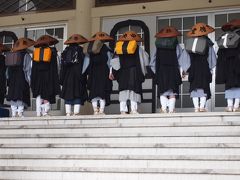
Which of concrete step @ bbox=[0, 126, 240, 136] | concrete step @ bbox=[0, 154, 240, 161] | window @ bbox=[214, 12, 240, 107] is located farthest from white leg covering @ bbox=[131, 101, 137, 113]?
window @ bbox=[214, 12, 240, 107]

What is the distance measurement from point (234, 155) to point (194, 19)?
6.02m

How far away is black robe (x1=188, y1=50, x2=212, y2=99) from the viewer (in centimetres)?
1002

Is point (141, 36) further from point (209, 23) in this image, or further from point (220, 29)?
point (220, 29)

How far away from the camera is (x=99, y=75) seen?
10820 millimetres

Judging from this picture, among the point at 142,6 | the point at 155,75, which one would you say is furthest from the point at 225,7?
the point at 155,75

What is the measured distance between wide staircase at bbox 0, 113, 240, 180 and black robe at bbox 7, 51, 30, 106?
5.16 feet

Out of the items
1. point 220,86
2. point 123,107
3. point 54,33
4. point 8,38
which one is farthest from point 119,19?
point 123,107

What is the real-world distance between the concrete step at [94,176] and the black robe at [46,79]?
3372mm

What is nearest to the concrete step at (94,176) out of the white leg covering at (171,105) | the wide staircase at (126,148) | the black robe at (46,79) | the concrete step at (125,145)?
the wide staircase at (126,148)

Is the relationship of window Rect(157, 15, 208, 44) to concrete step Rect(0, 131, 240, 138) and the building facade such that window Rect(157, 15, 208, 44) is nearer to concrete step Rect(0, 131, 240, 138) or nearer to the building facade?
the building facade

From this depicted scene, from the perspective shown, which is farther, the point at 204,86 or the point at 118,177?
the point at 204,86

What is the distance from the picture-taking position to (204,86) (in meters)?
10.0

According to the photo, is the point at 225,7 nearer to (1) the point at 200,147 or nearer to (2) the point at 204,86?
(2) the point at 204,86

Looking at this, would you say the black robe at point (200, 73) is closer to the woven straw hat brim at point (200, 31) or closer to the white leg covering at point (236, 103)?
the woven straw hat brim at point (200, 31)
